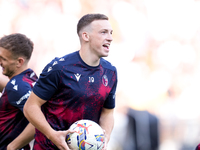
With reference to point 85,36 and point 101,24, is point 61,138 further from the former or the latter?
point 101,24

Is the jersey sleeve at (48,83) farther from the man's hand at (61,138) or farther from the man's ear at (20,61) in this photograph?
the man's ear at (20,61)

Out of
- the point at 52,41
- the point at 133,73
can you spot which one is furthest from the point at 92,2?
the point at 133,73

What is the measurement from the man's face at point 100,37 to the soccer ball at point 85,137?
0.72 metres

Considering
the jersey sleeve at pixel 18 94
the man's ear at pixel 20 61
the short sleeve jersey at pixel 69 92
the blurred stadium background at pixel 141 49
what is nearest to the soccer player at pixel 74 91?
the short sleeve jersey at pixel 69 92

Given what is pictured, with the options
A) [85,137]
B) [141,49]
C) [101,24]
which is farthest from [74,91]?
[141,49]

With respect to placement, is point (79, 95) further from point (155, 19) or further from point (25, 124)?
point (155, 19)

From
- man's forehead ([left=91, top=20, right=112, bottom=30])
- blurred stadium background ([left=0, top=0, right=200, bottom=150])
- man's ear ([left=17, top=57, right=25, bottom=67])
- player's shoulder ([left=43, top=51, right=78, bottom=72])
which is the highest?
man's forehead ([left=91, top=20, right=112, bottom=30])

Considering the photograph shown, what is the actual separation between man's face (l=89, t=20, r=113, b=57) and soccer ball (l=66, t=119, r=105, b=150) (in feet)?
2.36

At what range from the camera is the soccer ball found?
2410 mm

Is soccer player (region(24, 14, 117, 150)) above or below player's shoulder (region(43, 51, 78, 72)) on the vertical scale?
below

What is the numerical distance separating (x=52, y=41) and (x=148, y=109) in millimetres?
3325

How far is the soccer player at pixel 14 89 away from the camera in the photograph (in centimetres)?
303

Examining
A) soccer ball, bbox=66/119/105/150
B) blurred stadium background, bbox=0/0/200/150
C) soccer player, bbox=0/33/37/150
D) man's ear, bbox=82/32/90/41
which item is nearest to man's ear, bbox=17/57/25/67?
soccer player, bbox=0/33/37/150

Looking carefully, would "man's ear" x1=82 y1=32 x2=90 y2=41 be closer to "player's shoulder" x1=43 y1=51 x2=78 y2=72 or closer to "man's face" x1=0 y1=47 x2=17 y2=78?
"player's shoulder" x1=43 y1=51 x2=78 y2=72
